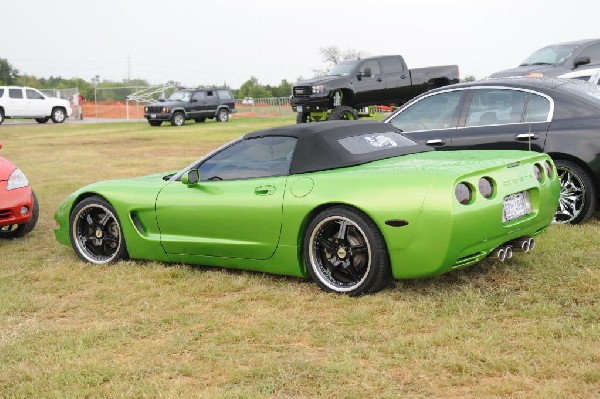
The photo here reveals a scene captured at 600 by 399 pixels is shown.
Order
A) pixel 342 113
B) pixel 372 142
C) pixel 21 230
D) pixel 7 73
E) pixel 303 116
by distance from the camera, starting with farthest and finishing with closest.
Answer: pixel 7 73
pixel 303 116
pixel 342 113
pixel 21 230
pixel 372 142

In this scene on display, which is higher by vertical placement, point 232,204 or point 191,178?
point 191,178

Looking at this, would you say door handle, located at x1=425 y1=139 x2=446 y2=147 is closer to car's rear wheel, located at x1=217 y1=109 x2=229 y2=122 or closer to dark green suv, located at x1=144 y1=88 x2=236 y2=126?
dark green suv, located at x1=144 y1=88 x2=236 y2=126

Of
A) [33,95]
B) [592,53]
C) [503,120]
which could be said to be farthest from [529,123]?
[33,95]

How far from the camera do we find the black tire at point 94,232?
690 cm

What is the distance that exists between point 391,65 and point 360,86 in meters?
1.48

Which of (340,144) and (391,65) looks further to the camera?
(391,65)

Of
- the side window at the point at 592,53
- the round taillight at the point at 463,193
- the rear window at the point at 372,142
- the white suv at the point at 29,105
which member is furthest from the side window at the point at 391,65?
the white suv at the point at 29,105

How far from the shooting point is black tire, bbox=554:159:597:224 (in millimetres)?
7363

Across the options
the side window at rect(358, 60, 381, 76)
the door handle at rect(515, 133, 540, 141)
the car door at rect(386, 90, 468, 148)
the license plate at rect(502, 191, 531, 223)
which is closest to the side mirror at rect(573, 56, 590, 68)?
the side window at rect(358, 60, 381, 76)

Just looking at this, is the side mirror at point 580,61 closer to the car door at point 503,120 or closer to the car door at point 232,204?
the car door at point 503,120

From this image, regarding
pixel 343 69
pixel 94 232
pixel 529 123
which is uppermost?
pixel 343 69

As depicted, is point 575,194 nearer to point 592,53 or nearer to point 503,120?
point 503,120

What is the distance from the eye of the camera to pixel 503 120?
7918 millimetres

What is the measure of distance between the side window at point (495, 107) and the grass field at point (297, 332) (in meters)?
1.39
